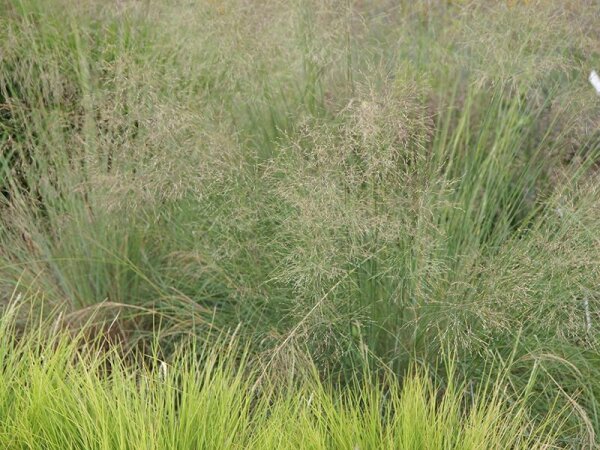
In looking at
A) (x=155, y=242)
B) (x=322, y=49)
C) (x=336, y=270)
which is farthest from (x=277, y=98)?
(x=336, y=270)

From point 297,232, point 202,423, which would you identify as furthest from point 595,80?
point 202,423

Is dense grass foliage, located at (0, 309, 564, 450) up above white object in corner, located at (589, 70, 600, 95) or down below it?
below

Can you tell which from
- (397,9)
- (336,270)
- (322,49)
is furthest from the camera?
(397,9)

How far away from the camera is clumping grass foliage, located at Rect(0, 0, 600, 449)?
2.75m

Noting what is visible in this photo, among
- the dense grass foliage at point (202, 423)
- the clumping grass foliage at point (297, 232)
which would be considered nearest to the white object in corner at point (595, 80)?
the clumping grass foliage at point (297, 232)

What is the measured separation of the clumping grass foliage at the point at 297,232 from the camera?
2.75 m

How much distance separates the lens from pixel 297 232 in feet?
10.3

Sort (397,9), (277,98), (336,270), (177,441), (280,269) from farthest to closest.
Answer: (397,9), (277,98), (280,269), (336,270), (177,441)

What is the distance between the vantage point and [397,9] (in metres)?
4.75

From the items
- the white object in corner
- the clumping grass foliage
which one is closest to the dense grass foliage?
the clumping grass foliage

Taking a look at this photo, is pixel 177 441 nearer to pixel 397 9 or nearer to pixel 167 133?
pixel 167 133

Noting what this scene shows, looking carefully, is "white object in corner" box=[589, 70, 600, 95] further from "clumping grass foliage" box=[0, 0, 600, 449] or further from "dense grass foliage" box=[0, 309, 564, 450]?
"dense grass foliage" box=[0, 309, 564, 450]

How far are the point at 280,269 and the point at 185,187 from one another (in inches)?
15.8

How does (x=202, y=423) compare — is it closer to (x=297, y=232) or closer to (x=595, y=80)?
(x=297, y=232)
